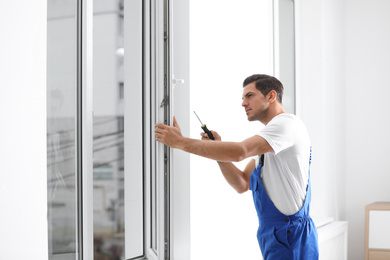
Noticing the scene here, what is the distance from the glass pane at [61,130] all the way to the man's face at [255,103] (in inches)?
33.3

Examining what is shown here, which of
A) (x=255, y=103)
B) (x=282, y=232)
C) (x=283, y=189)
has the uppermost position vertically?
(x=255, y=103)

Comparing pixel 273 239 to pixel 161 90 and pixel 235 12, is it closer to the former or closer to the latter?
pixel 161 90

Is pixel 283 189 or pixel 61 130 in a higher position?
pixel 61 130

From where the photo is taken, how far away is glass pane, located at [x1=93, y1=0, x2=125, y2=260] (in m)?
2.28

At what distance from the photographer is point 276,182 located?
2.22m

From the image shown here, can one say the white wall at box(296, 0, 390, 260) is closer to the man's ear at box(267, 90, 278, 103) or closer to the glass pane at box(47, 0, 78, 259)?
the man's ear at box(267, 90, 278, 103)

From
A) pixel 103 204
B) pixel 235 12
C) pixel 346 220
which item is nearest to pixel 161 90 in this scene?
pixel 103 204

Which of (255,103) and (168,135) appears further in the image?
(255,103)

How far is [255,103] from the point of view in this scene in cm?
236

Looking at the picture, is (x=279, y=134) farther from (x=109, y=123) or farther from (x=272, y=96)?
(x=109, y=123)

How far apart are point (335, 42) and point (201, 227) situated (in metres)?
2.86

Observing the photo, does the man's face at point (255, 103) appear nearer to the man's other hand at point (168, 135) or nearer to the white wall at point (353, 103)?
the man's other hand at point (168, 135)
